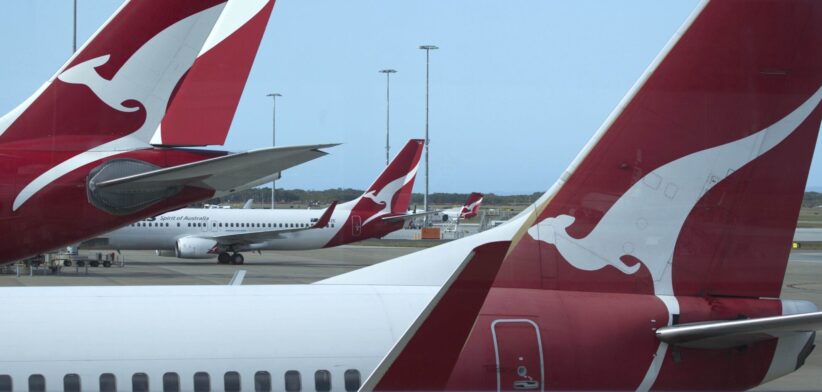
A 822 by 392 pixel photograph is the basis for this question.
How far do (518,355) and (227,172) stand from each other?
3.93m

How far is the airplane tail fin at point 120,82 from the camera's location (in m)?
8.98

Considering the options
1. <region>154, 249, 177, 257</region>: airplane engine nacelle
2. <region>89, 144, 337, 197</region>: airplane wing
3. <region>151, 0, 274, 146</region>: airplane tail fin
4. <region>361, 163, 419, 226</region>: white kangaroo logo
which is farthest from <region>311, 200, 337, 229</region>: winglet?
<region>89, 144, 337, 197</region>: airplane wing

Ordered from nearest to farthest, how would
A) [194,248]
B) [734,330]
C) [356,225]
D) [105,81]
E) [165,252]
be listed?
[734,330] < [105,81] < [356,225] < [194,248] < [165,252]

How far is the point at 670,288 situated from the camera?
554 centimetres

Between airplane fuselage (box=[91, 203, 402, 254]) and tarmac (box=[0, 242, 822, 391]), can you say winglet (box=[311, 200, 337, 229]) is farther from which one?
tarmac (box=[0, 242, 822, 391])

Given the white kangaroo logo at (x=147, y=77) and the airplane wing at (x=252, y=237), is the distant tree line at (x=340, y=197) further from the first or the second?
the airplane wing at (x=252, y=237)

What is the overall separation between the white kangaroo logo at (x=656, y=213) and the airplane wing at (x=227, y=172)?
83.3 inches

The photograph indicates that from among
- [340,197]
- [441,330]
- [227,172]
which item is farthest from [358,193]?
[441,330]

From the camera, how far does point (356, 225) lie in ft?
103

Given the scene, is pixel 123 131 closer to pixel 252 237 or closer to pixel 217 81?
pixel 217 81

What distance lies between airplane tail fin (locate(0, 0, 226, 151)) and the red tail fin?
494 centimetres

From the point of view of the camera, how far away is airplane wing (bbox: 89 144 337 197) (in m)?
7.50

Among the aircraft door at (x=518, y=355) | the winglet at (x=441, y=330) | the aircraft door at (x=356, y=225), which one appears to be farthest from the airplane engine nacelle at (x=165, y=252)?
the winglet at (x=441, y=330)

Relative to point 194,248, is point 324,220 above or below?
above
